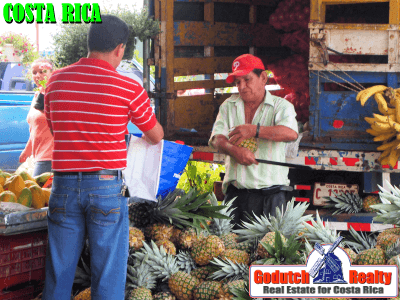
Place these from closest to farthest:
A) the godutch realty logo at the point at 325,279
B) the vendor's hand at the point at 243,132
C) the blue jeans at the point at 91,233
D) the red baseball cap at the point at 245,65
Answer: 1. the godutch realty logo at the point at 325,279
2. the blue jeans at the point at 91,233
3. the vendor's hand at the point at 243,132
4. the red baseball cap at the point at 245,65

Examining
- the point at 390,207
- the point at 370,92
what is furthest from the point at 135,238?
the point at 370,92

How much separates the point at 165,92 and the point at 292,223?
2974 mm

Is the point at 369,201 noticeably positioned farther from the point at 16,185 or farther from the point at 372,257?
the point at 16,185

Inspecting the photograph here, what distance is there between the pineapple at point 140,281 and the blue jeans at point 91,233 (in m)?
0.07

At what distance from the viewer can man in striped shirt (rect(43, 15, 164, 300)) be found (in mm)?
2498

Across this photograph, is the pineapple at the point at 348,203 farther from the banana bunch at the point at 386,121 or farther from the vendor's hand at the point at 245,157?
the vendor's hand at the point at 245,157

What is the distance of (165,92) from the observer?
528 centimetres

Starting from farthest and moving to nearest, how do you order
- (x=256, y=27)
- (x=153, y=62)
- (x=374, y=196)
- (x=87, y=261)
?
1. (x=256, y=27)
2. (x=153, y=62)
3. (x=374, y=196)
4. (x=87, y=261)

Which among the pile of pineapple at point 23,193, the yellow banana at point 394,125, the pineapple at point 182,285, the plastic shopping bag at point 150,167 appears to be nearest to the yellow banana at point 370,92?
the yellow banana at point 394,125

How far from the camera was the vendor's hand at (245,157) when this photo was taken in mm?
3615

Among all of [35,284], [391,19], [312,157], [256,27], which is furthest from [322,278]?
[256,27]

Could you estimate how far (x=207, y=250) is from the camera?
2531 millimetres

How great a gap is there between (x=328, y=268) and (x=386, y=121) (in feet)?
7.39

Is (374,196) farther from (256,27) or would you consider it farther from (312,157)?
(256,27)
